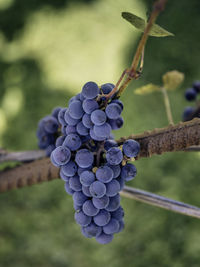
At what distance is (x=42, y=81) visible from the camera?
7.97ft

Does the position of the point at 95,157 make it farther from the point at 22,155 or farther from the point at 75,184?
the point at 22,155

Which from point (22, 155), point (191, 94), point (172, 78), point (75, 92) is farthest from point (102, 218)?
point (75, 92)

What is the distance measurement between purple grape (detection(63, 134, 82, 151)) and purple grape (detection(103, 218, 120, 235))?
0.70ft

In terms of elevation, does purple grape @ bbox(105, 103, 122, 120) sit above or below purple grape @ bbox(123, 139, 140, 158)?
above

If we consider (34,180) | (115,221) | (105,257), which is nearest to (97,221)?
(115,221)

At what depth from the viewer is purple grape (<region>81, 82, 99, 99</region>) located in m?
0.61

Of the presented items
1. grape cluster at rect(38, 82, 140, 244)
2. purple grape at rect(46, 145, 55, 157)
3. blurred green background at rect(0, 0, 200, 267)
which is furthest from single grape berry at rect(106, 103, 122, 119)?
blurred green background at rect(0, 0, 200, 267)

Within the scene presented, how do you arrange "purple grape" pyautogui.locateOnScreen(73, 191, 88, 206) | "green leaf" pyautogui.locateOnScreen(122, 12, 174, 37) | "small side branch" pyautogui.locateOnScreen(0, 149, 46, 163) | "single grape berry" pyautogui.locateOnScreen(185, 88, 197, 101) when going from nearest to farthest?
"green leaf" pyautogui.locateOnScreen(122, 12, 174, 37) < "purple grape" pyautogui.locateOnScreen(73, 191, 88, 206) < "small side branch" pyautogui.locateOnScreen(0, 149, 46, 163) < "single grape berry" pyautogui.locateOnScreen(185, 88, 197, 101)

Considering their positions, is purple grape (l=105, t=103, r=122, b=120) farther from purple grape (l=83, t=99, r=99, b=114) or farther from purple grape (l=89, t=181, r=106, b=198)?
purple grape (l=89, t=181, r=106, b=198)

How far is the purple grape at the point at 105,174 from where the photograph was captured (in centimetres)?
65

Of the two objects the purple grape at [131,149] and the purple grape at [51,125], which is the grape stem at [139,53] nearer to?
the purple grape at [131,149]

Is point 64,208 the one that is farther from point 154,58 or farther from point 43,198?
point 154,58

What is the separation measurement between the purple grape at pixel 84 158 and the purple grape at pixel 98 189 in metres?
0.05

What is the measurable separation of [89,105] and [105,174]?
0.54 ft
